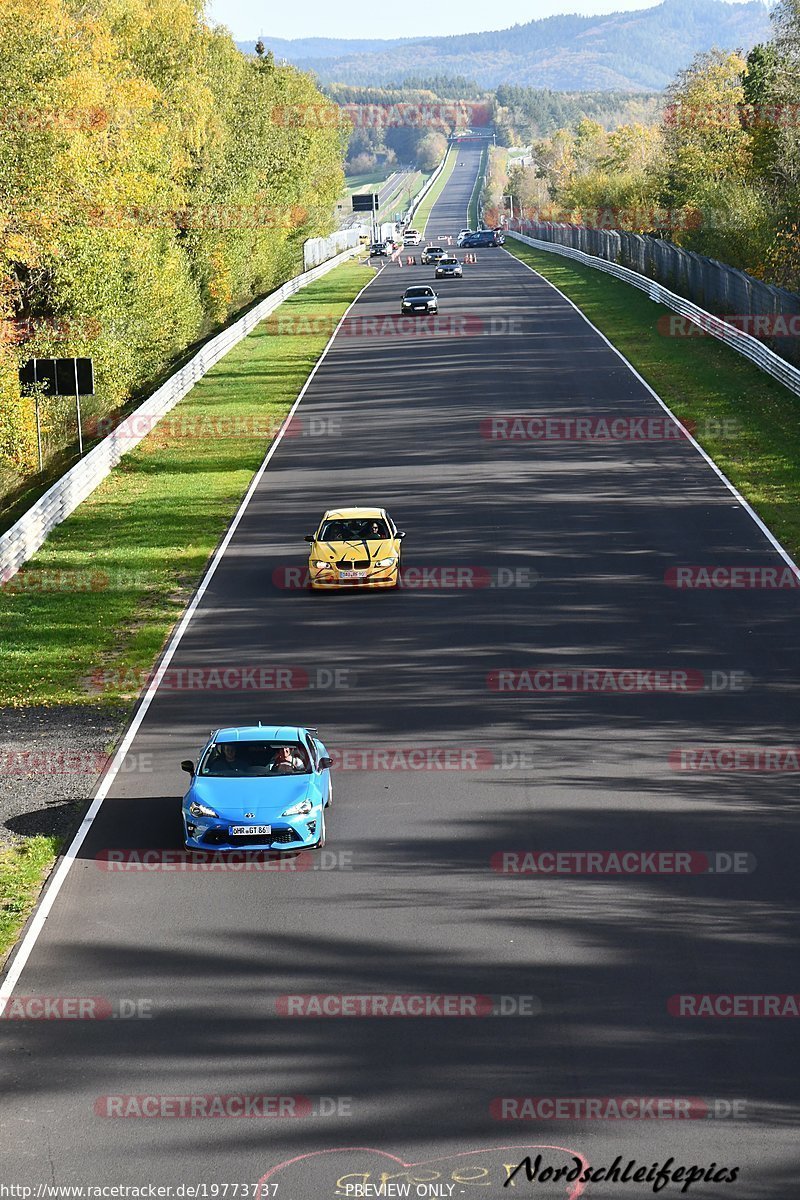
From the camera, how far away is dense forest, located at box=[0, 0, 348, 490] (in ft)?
135

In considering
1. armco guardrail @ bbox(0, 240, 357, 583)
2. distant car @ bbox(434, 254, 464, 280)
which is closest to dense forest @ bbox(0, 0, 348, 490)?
armco guardrail @ bbox(0, 240, 357, 583)

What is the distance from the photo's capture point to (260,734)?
18.2 m

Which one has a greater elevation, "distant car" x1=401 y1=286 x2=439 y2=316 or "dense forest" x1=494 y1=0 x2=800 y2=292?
"dense forest" x1=494 y1=0 x2=800 y2=292

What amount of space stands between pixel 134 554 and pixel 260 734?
1553cm

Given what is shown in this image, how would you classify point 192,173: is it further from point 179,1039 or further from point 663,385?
point 179,1039

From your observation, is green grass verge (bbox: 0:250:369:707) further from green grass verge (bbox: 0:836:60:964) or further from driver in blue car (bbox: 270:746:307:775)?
driver in blue car (bbox: 270:746:307:775)

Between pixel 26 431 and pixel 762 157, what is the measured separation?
1623 inches

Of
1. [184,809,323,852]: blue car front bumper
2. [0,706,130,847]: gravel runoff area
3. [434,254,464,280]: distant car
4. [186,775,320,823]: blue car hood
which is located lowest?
[0,706,130,847]: gravel runoff area

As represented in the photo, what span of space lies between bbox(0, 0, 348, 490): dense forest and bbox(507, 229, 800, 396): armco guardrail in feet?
68.0

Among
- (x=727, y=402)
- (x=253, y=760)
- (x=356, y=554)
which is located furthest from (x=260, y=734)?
(x=727, y=402)

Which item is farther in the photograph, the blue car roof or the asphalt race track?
the blue car roof

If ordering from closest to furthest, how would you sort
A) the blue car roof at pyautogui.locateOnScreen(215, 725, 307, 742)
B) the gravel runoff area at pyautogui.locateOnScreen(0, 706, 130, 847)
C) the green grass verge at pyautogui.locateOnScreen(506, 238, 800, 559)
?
1. the blue car roof at pyautogui.locateOnScreen(215, 725, 307, 742)
2. the gravel runoff area at pyautogui.locateOnScreen(0, 706, 130, 847)
3. the green grass verge at pyautogui.locateOnScreen(506, 238, 800, 559)

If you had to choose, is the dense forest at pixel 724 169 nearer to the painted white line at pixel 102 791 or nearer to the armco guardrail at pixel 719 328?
the armco guardrail at pixel 719 328

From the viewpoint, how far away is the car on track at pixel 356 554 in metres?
28.8
